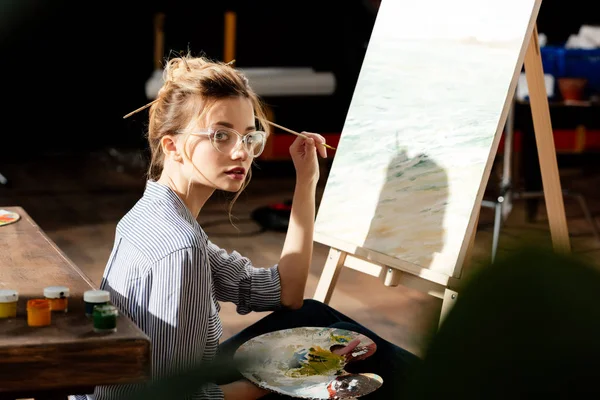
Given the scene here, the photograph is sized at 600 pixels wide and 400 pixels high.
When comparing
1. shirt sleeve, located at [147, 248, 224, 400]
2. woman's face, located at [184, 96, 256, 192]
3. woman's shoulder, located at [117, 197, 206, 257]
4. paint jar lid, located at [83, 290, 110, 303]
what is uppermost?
woman's face, located at [184, 96, 256, 192]

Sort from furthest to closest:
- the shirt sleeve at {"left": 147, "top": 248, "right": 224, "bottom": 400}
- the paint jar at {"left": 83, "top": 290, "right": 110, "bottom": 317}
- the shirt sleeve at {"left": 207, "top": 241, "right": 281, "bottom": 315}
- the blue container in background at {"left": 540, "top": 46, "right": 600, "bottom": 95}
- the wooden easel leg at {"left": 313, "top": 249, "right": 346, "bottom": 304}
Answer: the blue container in background at {"left": 540, "top": 46, "right": 600, "bottom": 95}
the wooden easel leg at {"left": 313, "top": 249, "right": 346, "bottom": 304}
the shirt sleeve at {"left": 207, "top": 241, "right": 281, "bottom": 315}
the shirt sleeve at {"left": 147, "top": 248, "right": 224, "bottom": 400}
the paint jar at {"left": 83, "top": 290, "right": 110, "bottom": 317}

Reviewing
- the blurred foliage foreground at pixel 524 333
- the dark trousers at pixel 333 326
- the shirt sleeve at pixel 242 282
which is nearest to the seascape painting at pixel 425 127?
the dark trousers at pixel 333 326

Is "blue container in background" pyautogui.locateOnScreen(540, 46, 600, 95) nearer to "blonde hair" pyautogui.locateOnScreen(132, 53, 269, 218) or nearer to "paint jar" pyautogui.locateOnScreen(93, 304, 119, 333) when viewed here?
"blonde hair" pyautogui.locateOnScreen(132, 53, 269, 218)

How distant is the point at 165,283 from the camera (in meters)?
1.66

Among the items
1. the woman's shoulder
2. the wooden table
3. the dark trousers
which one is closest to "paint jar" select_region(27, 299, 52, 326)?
the wooden table

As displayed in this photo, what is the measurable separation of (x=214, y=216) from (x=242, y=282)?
3.13m

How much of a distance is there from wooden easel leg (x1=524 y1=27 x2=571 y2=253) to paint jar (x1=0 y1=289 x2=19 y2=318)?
4.15 ft

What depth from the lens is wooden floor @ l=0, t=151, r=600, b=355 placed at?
3738 mm

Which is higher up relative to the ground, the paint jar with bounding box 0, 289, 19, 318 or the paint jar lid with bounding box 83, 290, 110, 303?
the paint jar lid with bounding box 83, 290, 110, 303

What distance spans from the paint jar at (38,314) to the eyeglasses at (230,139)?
546 millimetres

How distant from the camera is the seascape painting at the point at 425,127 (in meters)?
2.21

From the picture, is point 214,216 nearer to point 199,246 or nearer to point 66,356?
point 199,246

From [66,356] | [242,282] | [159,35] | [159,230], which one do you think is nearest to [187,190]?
[159,230]

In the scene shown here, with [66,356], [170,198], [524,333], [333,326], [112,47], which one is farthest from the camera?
[112,47]
